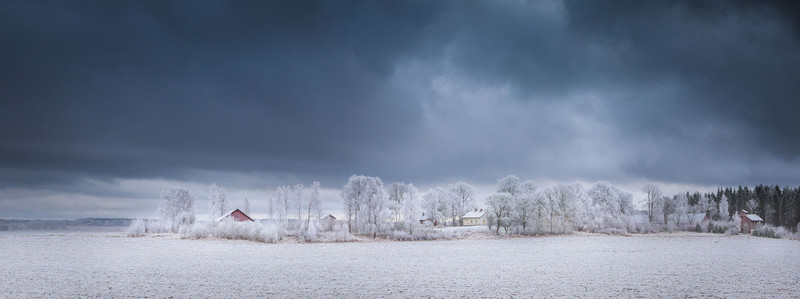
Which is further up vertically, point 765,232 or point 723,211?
point 723,211

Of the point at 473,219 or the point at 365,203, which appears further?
the point at 473,219

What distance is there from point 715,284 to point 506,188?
64.8 meters

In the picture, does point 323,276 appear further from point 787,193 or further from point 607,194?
point 787,193

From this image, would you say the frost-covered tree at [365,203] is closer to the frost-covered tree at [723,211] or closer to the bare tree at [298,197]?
the bare tree at [298,197]

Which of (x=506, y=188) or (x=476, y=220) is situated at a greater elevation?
(x=506, y=188)

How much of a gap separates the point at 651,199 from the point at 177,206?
8438 centimetres

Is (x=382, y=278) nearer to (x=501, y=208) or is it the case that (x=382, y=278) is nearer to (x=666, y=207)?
(x=501, y=208)

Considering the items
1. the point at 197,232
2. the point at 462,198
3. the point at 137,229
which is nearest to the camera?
the point at 197,232

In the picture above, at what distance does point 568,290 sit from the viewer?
15859 mm

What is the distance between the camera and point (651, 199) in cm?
8388

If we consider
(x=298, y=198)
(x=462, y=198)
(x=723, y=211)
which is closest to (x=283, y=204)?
(x=298, y=198)

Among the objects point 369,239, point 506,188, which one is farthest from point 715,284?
Answer: point 506,188

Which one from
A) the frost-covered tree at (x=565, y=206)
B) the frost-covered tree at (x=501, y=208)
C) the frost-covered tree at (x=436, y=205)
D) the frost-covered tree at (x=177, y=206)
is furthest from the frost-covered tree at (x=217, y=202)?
the frost-covered tree at (x=565, y=206)

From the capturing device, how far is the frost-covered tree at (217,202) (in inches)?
3120
